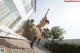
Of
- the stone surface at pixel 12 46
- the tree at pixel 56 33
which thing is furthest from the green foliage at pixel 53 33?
the stone surface at pixel 12 46

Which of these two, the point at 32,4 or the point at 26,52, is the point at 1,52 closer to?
the point at 26,52

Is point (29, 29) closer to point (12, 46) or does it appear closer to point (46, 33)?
point (46, 33)

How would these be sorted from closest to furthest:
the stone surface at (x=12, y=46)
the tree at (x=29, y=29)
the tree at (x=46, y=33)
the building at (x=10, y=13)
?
the stone surface at (x=12, y=46) < the building at (x=10, y=13) < the tree at (x=29, y=29) < the tree at (x=46, y=33)

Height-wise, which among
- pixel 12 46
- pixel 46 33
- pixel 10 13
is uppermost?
pixel 10 13

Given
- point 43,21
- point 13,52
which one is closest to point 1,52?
point 13,52

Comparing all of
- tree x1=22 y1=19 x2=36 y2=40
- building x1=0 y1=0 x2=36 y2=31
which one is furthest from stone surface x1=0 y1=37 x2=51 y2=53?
tree x1=22 y1=19 x2=36 y2=40

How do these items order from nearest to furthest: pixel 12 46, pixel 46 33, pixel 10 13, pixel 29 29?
pixel 12 46, pixel 10 13, pixel 29 29, pixel 46 33

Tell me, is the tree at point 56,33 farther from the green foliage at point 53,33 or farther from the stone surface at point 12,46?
the stone surface at point 12,46

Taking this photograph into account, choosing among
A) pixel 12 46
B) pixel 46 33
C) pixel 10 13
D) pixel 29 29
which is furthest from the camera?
pixel 46 33

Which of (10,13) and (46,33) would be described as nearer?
(10,13)

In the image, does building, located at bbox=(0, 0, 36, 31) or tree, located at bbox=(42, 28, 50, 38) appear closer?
building, located at bbox=(0, 0, 36, 31)

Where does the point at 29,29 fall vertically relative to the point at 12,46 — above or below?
above

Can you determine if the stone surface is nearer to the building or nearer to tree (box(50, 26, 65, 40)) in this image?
the building

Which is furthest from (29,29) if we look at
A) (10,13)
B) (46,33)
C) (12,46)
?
(12,46)
